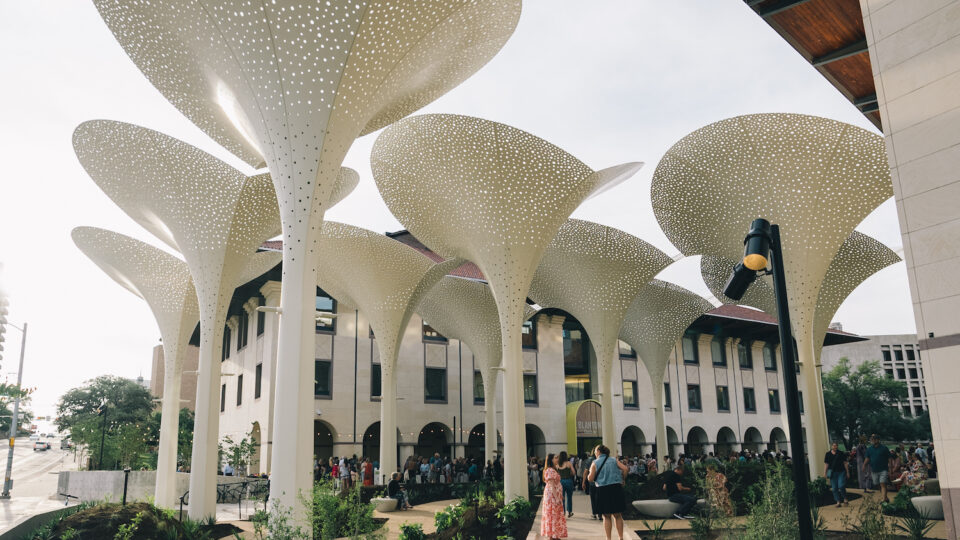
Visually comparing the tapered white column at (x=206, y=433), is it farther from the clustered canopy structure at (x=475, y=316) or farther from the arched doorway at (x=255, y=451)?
the arched doorway at (x=255, y=451)

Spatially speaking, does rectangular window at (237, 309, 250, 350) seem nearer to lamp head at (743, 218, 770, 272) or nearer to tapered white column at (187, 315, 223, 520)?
tapered white column at (187, 315, 223, 520)

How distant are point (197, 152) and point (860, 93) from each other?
38.6 feet

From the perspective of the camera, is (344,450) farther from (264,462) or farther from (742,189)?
(742,189)

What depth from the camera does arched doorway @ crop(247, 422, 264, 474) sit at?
2727cm

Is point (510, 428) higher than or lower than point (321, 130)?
lower

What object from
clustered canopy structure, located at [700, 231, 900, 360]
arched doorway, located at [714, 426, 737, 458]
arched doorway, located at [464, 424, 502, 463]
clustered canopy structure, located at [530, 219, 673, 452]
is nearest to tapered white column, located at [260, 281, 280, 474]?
arched doorway, located at [464, 424, 502, 463]

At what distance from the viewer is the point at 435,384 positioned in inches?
1164

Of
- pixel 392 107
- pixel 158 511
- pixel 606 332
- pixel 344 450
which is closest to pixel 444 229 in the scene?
pixel 392 107

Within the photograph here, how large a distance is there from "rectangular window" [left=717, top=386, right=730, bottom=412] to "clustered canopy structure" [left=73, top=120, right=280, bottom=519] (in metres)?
32.2

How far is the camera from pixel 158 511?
35.3 feet

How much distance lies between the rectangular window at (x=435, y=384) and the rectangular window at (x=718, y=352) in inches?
704

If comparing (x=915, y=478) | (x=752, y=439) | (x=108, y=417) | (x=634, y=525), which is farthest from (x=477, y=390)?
(x=108, y=417)

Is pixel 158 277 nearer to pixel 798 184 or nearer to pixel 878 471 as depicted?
pixel 798 184

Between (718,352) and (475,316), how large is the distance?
72.9 feet
